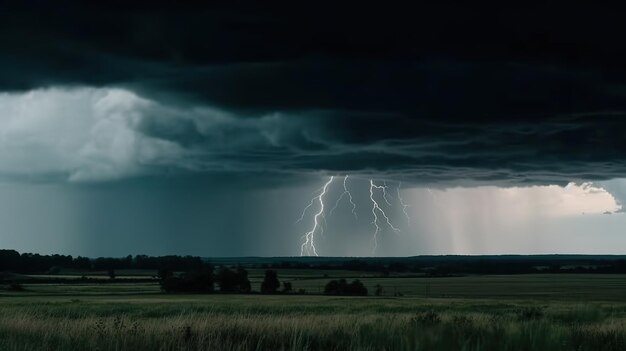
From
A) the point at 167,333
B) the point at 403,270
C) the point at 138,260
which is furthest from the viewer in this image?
the point at 403,270

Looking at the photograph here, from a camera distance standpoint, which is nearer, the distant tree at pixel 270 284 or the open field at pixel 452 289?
the open field at pixel 452 289

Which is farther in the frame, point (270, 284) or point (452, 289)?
point (452, 289)

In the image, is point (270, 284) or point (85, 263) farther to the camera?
point (85, 263)

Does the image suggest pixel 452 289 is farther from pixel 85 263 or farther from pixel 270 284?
pixel 85 263

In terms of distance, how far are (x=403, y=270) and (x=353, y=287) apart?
94335 mm

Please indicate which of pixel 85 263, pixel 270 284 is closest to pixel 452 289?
pixel 270 284

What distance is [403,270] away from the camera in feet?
655

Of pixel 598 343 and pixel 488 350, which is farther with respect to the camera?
pixel 598 343

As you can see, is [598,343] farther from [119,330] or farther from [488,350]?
[119,330]

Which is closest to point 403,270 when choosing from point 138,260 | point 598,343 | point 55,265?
point 138,260

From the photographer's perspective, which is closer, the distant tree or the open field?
the open field

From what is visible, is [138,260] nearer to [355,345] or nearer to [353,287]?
[353,287]

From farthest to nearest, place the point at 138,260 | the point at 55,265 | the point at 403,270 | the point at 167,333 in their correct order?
the point at 403,270, the point at 138,260, the point at 55,265, the point at 167,333

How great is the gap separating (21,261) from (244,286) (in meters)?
66.3
